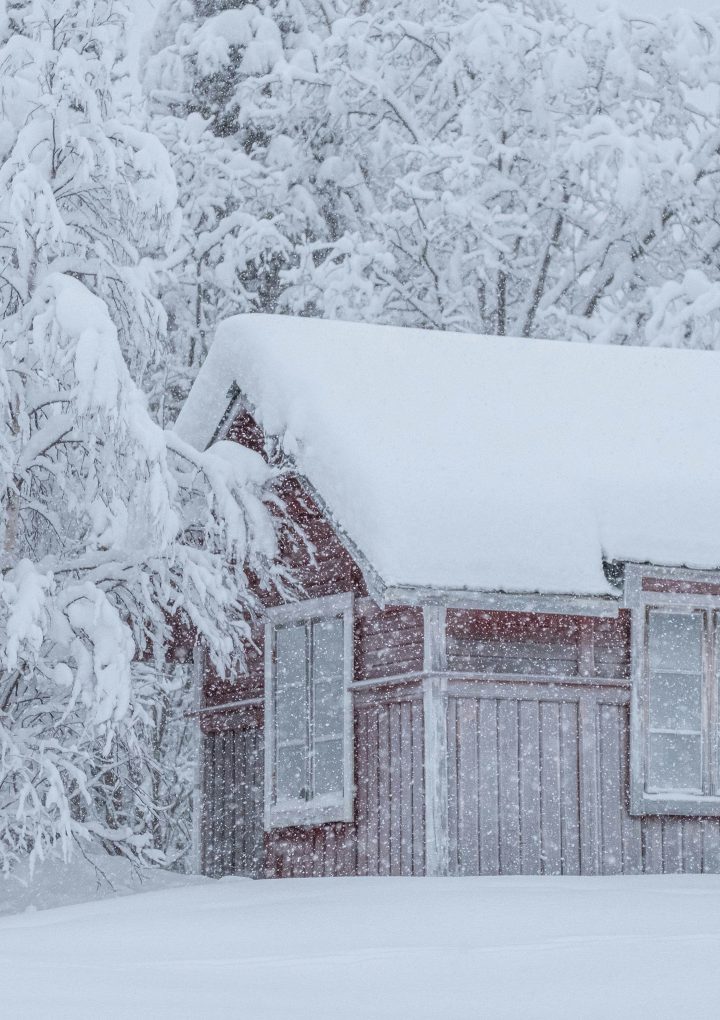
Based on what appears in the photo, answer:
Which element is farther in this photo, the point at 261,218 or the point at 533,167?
the point at 261,218

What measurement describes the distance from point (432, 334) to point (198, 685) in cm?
374

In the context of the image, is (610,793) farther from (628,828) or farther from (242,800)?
(242,800)

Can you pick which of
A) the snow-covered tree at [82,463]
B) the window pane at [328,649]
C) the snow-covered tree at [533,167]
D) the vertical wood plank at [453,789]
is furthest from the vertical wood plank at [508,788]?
the snow-covered tree at [533,167]

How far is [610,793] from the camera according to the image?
1359 centimetres

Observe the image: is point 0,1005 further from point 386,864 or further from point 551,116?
point 551,116

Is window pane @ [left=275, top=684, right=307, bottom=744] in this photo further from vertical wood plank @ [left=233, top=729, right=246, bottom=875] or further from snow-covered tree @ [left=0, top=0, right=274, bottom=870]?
vertical wood plank @ [left=233, top=729, right=246, bottom=875]

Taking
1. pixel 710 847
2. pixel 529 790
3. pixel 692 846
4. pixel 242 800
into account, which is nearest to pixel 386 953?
pixel 529 790

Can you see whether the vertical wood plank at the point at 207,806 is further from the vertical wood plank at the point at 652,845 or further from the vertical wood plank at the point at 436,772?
the vertical wood plank at the point at 652,845

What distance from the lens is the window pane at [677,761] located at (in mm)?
13781

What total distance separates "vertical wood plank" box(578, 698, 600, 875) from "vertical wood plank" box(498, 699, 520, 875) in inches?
19.7

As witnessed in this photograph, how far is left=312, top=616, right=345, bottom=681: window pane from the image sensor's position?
1434 centimetres

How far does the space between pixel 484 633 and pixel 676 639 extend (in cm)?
150

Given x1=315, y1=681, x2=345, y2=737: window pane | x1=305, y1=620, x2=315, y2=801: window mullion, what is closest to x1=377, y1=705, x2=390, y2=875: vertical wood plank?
x1=315, y1=681, x2=345, y2=737: window pane

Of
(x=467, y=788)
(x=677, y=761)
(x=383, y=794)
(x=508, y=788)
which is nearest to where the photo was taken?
(x=467, y=788)
